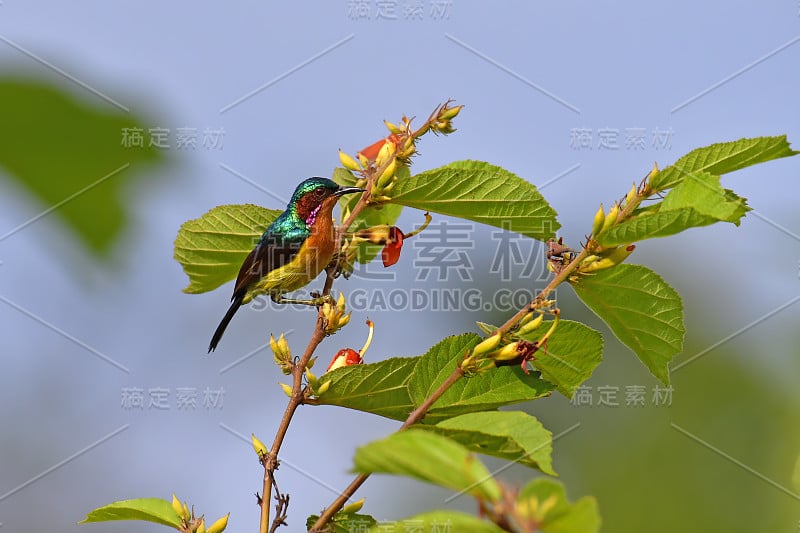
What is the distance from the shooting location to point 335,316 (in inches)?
84.7

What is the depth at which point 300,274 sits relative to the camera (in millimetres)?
4023

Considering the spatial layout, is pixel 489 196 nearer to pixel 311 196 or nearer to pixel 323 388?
pixel 323 388

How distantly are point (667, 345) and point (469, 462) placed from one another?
Answer: 1.26m

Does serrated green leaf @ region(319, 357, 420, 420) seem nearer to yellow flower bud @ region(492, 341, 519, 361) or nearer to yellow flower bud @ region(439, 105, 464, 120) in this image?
yellow flower bud @ region(492, 341, 519, 361)

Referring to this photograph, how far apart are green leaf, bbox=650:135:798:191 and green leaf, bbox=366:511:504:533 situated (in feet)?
3.70

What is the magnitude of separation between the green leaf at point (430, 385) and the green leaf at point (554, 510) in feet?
2.50

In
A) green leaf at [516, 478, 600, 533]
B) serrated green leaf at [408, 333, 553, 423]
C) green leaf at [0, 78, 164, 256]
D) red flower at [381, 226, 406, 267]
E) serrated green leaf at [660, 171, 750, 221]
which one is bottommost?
green leaf at [516, 478, 600, 533]

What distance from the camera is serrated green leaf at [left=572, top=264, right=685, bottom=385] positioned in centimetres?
198

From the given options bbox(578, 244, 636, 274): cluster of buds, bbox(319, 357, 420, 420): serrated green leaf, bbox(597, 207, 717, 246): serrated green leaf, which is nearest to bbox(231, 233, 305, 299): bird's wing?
bbox(319, 357, 420, 420): serrated green leaf

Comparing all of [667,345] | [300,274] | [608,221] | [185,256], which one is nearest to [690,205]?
[608,221]

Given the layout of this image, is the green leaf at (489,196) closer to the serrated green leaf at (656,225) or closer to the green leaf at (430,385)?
the serrated green leaf at (656,225)

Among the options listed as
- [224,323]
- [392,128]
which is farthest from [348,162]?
[224,323]

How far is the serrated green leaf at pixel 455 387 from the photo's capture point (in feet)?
6.05

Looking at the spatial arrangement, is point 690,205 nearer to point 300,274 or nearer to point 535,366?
point 535,366
